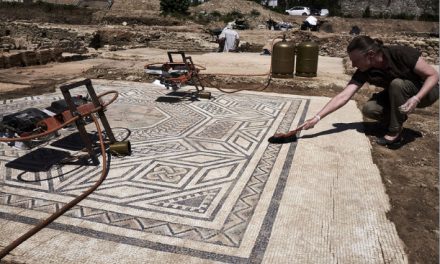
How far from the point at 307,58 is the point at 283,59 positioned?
40cm

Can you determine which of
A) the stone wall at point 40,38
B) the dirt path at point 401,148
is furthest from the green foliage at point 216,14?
the dirt path at point 401,148

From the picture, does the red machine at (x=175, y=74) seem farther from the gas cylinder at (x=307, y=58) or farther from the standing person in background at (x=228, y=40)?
the standing person in background at (x=228, y=40)

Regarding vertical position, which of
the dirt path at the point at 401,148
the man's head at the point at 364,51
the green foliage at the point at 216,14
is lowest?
the dirt path at the point at 401,148

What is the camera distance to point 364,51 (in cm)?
285

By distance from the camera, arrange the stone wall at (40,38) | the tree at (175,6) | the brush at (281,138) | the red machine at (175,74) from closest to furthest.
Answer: the brush at (281,138), the red machine at (175,74), the stone wall at (40,38), the tree at (175,6)

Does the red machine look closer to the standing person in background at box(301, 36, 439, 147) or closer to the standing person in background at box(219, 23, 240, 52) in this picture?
the standing person in background at box(301, 36, 439, 147)

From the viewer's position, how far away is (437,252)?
178 centimetres

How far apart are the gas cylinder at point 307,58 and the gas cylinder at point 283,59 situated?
17 centimetres

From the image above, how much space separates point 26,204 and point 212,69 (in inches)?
A: 181

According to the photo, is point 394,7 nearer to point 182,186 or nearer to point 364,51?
point 364,51

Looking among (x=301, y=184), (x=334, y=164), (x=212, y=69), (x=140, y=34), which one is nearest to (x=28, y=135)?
(x=301, y=184)

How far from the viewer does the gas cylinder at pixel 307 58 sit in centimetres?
577

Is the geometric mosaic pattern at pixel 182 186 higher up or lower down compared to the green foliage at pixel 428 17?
lower down

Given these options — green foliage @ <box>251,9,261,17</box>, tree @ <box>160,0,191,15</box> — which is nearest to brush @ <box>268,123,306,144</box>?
tree @ <box>160,0,191,15</box>
